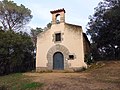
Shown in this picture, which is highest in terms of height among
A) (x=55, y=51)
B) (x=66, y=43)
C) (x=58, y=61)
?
(x=66, y=43)

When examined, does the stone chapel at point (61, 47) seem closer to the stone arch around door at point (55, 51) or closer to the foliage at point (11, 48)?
the stone arch around door at point (55, 51)

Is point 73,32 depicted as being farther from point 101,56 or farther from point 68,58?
point 101,56

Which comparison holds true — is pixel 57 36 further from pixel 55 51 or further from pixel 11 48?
pixel 11 48

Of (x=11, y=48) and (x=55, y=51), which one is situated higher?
(x=11, y=48)

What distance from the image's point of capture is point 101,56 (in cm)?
2959

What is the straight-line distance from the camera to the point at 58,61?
22.9 metres

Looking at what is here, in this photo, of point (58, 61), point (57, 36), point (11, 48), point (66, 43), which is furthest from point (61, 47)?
point (11, 48)

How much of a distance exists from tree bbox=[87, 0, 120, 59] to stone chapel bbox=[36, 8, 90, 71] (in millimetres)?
5125

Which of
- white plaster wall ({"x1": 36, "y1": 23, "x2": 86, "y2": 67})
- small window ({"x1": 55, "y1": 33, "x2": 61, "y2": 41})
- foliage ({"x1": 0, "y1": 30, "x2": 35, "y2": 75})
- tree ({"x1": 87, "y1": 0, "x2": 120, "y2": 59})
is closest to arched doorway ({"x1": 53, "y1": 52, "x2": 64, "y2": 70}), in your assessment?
white plaster wall ({"x1": 36, "y1": 23, "x2": 86, "y2": 67})

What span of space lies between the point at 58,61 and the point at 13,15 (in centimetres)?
1298

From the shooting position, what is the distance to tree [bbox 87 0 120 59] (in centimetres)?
2591

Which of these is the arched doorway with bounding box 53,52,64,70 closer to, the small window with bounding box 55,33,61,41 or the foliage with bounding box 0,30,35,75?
the small window with bounding box 55,33,61,41

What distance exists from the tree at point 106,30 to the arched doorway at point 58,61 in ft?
21.0

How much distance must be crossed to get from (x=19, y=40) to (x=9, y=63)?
296cm
